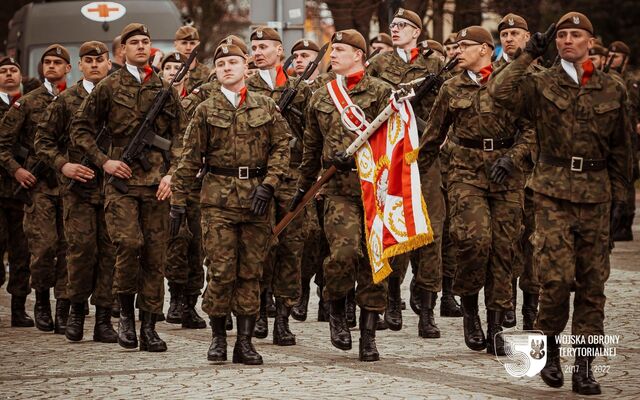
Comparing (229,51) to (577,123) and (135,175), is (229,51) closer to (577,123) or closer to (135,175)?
(135,175)

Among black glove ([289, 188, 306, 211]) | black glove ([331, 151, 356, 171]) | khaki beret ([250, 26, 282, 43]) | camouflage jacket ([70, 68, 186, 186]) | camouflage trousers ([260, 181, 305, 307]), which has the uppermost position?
khaki beret ([250, 26, 282, 43])

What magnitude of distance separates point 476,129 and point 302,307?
319 cm

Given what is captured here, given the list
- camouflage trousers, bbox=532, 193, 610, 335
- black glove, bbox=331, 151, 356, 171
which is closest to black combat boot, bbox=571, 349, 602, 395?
camouflage trousers, bbox=532, 193, 610, 335

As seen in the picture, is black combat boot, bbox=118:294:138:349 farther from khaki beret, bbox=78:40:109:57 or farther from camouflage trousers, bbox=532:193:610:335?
camouflage trousers, bbox=532:193:610:335

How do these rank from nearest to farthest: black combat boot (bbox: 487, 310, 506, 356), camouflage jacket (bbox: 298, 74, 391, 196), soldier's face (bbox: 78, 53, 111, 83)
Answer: black combat boot (bbox: 487, 310, 506, 356) → camouflage jacket (bbox: 298, 74, 391, 196) → soldier's face (bbox: 78, 53, 111, 83)

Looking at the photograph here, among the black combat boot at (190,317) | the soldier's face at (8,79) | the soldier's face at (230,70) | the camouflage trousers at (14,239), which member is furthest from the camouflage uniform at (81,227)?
the soldier's face at (230,70)

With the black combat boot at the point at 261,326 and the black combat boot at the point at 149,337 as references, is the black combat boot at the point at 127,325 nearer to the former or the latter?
the black combat boot at the point at 149,337

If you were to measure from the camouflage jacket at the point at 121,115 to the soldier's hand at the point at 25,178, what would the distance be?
5.04 feet

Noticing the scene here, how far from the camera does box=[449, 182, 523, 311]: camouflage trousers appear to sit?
11.6 meters

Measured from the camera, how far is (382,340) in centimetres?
1252

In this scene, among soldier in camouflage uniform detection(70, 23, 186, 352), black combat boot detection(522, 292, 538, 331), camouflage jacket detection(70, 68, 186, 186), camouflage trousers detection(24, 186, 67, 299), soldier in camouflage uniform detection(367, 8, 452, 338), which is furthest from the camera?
camouflage trousers detection(24, 186, 67, 299)

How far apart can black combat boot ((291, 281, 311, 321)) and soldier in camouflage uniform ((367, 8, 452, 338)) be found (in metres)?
0.99

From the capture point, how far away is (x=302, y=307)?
14.3 m

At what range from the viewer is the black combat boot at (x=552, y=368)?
32.4 ft
